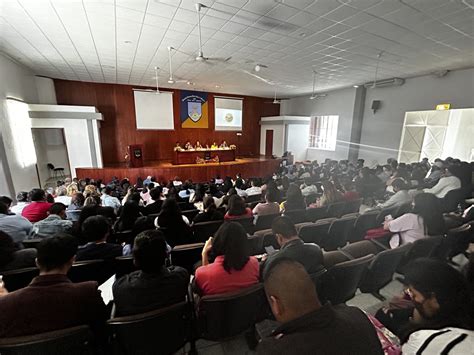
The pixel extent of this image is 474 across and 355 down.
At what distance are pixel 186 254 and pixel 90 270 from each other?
0.89 meters

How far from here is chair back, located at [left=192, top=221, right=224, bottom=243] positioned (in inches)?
119

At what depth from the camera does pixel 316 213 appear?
3.60 metres

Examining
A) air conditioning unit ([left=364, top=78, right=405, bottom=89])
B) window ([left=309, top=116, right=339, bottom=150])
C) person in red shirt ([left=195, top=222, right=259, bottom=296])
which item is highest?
air conditioning unit ([left=364, top=78, right=405, bottom=89])

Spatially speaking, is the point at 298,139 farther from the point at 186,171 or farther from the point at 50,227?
the point at 50,227

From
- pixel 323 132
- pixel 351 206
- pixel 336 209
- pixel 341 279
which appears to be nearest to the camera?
pixel 341 279

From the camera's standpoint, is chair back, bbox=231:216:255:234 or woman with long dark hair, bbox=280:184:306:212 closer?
chair back, bbox=231:216:255:234

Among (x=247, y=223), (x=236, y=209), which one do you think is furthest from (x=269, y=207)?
(x=236, y=209)

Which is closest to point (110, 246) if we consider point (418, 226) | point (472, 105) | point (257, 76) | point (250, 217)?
point (250, 217)

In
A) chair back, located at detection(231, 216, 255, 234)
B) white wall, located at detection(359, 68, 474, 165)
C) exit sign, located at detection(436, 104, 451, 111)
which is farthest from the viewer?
exit sign, located at detection(436, 104, 451, 111)

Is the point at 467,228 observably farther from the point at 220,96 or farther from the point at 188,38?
the point at 220,96

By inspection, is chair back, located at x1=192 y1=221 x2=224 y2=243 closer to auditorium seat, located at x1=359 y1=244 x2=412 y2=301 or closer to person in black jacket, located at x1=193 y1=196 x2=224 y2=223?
person in black jacket, located at x1=193 y1=196 x2=224 y2=223

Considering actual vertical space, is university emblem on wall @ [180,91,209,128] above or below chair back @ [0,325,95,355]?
above

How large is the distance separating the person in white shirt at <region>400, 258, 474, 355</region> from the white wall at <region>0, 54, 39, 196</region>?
24.4 ft

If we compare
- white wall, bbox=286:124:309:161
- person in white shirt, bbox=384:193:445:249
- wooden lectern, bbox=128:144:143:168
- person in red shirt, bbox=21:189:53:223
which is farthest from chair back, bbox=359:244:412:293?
white wall, bbox=286:124:309:161
